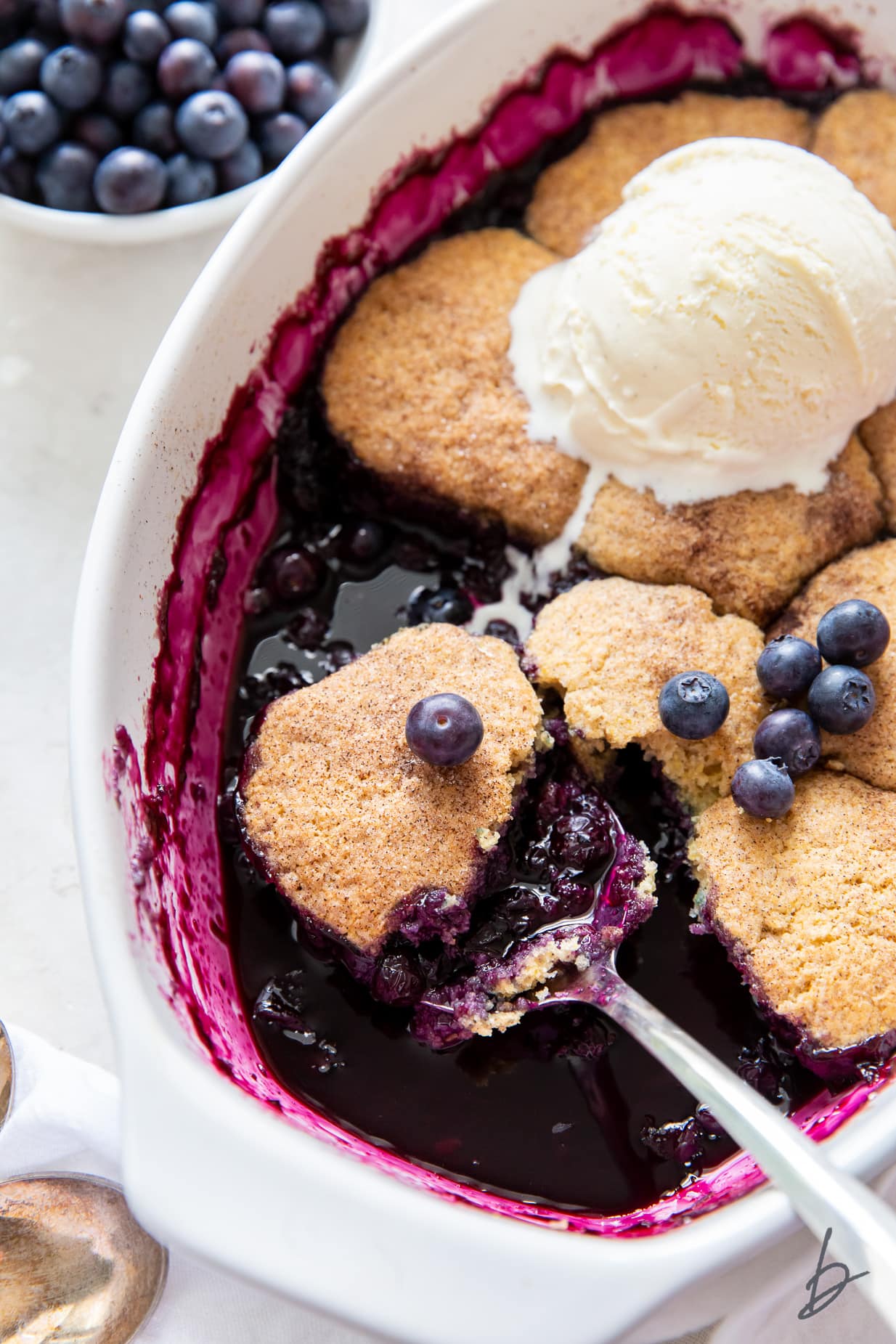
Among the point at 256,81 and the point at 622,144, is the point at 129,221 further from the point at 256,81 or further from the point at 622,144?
the point at 622,144

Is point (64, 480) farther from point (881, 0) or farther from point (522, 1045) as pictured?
point (881, 0)

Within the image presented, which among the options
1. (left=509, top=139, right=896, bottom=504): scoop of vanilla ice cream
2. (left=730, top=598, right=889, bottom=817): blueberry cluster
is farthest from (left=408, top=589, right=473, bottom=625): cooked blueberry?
(left=730, top=598, right=889, bottom=817): blueberry cluster

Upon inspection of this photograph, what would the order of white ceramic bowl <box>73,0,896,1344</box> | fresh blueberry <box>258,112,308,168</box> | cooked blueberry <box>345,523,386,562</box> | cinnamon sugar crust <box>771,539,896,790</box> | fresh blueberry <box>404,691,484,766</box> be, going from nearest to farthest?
1. white ceramic bowl <box>73,0,896,1344</box>
2. fresh blueberry <box>404,691,484,766</box>
3. cinnamon sugar crust <box>771,539,896,790</box>
4. cooked blueberry <box>345,523,386,562</box>
5. fresh blueberry <box>258,112,308,168</box>

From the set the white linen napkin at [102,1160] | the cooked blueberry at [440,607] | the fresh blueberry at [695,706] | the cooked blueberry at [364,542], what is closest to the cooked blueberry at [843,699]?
Answer: the fresh blueberry at [695,706]

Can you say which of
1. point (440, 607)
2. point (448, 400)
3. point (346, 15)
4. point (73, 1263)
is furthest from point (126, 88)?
point (73, 1263)

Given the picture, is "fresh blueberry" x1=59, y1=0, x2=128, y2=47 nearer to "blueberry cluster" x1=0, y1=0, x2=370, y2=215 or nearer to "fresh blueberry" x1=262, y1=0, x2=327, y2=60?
"blueberry cluster" x1=0, y1=0, x2=370, y2=215

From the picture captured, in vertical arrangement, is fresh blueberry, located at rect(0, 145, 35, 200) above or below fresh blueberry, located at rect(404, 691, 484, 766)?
above
